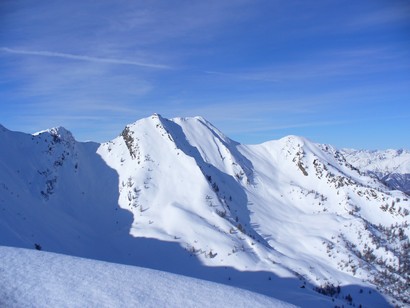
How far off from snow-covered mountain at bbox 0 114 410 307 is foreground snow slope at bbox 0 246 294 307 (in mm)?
43736

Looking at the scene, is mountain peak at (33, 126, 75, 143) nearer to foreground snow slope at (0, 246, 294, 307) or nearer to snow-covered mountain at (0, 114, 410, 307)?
snow-covered mountain at (0, 114, 410, 307)

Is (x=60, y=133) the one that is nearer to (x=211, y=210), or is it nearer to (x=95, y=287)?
(x=211, y=210)

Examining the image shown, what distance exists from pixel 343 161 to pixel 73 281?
506 feet

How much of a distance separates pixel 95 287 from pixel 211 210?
277ft

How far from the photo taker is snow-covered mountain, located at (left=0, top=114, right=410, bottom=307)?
74812mm

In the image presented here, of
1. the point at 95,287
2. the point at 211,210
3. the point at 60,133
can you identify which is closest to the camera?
the point at 95,287

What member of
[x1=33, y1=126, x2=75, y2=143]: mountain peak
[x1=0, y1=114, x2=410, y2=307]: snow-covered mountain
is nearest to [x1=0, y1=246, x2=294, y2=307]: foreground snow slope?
[x1=0, y1=114, x2=410, y2=307]: snow-covered mountain

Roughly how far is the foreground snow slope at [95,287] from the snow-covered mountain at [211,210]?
1722 inches

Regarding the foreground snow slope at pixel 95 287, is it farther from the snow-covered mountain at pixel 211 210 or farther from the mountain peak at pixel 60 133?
the mountain peak at pixel 60 133

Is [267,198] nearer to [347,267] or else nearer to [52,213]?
[347,267]

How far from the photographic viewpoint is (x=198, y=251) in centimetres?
7894

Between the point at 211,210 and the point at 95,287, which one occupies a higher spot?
the point at 95,287

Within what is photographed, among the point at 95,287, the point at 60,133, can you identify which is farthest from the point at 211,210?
the point at 95,287

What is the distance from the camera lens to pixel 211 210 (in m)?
94.5
